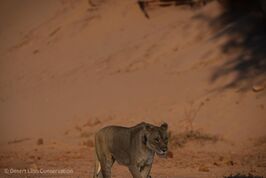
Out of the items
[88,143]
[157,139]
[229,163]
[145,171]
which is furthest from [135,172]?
[88,143]

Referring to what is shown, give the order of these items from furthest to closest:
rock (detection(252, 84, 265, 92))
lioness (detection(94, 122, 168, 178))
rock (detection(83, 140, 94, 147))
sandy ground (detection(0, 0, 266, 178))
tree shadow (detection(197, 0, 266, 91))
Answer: tree shadow (detection(197, 0, 266, 91)) → rock (detection(252, 84, 265, 92)) → rock (detection(83, 140, 94, 147)) → sandy ground (detection(0, 0, 266, 178)) → lioness (detection(94, 122, 168, 178))

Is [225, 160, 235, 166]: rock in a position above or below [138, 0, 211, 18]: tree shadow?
above

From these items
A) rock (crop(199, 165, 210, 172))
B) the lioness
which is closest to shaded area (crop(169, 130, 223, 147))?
rock (crop(199, 165, 210, 172))

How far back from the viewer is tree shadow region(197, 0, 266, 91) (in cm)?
2127

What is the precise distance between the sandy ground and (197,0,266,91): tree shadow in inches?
1.5

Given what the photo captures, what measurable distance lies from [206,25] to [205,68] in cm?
310

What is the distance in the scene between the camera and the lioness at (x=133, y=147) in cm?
1155

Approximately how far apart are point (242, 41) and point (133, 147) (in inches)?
484

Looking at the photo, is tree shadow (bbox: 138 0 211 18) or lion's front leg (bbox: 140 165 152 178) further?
tree shadow (bbox: 138 0 211 18)

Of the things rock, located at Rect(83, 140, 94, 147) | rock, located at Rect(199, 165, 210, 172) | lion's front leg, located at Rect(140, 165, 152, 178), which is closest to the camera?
lion's front leg, located at Rect(140, 165, 152, 178)

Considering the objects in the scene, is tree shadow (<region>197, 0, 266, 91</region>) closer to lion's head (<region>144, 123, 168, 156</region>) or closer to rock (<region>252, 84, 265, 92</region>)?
rock (<region>252, 84, 265, 92</region>)

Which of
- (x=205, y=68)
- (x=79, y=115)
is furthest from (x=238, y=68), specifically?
(x=79, y=115)

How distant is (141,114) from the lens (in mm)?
21078

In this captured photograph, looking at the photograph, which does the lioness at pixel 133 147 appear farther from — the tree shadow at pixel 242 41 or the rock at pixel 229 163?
the tree shadow at pixel 242 41
